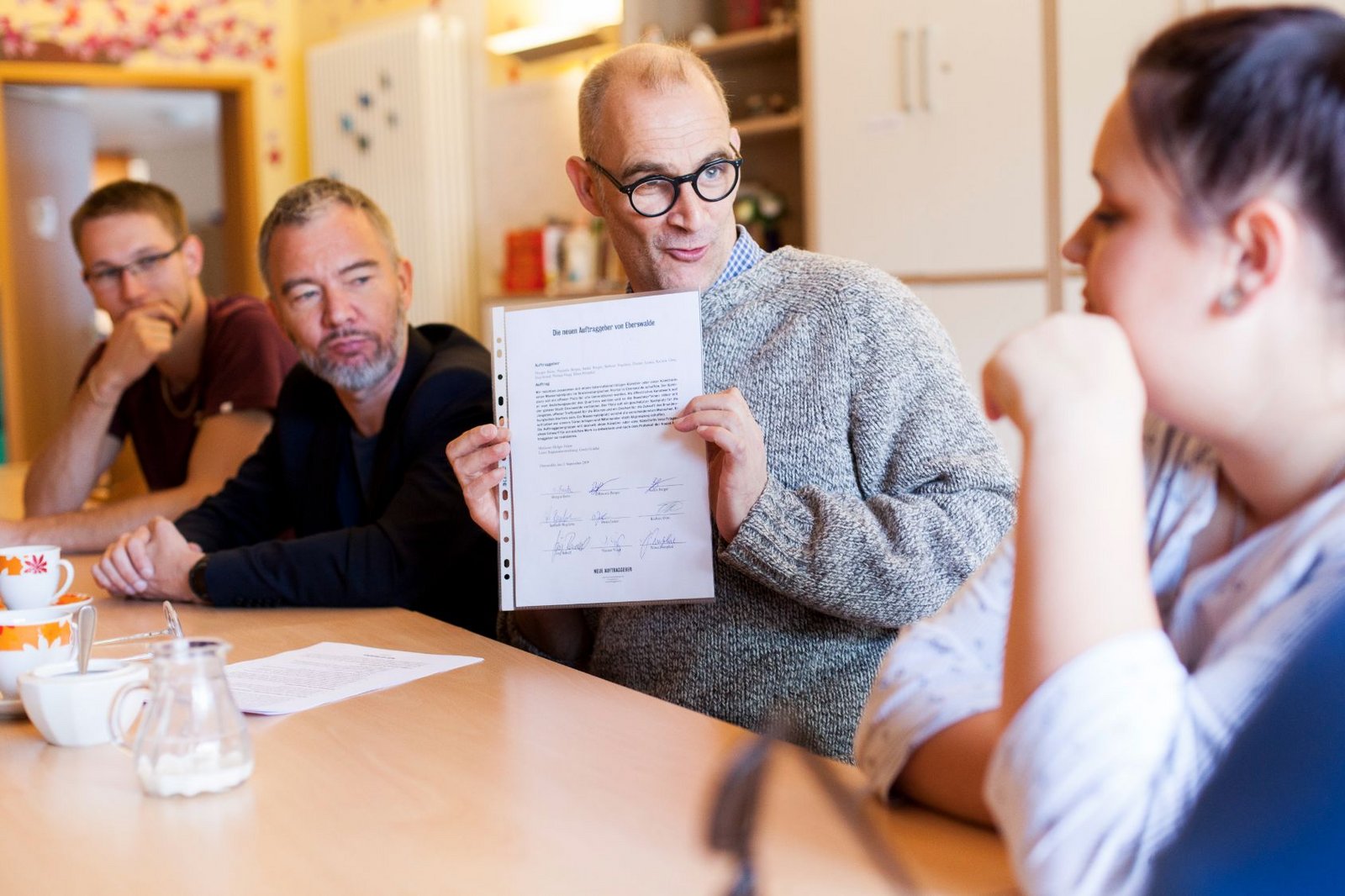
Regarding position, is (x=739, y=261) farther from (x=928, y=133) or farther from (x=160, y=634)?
(x=928, y=133)

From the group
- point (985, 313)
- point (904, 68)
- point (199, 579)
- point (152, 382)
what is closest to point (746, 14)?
point (904, 68)

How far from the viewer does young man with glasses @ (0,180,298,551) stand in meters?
2.50

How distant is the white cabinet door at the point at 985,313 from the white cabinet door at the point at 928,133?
58mm

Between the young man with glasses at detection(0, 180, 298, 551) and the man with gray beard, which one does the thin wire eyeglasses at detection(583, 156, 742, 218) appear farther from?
the young man with glasses at detection(0, 180, 298, 551)

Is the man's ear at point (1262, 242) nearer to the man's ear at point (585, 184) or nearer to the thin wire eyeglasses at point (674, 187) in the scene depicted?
the thin wire eyeglasses at point (674, 187)

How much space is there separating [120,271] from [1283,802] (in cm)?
293

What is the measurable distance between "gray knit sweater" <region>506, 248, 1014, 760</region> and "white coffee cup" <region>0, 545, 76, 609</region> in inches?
30.3

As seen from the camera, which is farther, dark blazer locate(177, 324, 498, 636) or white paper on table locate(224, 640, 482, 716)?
dark blazer locate(177, 324, 498, 636)

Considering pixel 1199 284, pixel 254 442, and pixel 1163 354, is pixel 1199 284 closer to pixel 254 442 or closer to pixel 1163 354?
pixel 1163 354

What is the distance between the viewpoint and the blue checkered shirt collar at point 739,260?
1668 mm

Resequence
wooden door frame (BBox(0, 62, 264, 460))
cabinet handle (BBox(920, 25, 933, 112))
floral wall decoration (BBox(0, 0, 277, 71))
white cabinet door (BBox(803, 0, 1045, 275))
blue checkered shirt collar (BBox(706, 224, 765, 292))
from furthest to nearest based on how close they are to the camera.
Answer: wooden door frame (BBox(0, 62, 264, 460)) → floral wall decoration (BBox(0, 0, 277, 71)) → cabinet handle (BBox(920, 25, 933, 112)) → white cabinet door (BBox(803, 0, 1045, 275)) → blue checkered shirt collar (BBox(706, 224, 765, 292))

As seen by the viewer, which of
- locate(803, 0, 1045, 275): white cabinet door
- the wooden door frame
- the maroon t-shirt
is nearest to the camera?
the maroon t-shirt

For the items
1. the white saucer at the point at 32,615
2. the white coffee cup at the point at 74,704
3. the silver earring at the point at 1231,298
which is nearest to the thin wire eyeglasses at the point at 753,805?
the silver earring at the point at 1231,298

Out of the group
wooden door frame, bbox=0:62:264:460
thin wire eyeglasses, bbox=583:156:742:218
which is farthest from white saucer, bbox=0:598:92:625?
wooden door frame, bbox=0:62:264:460
